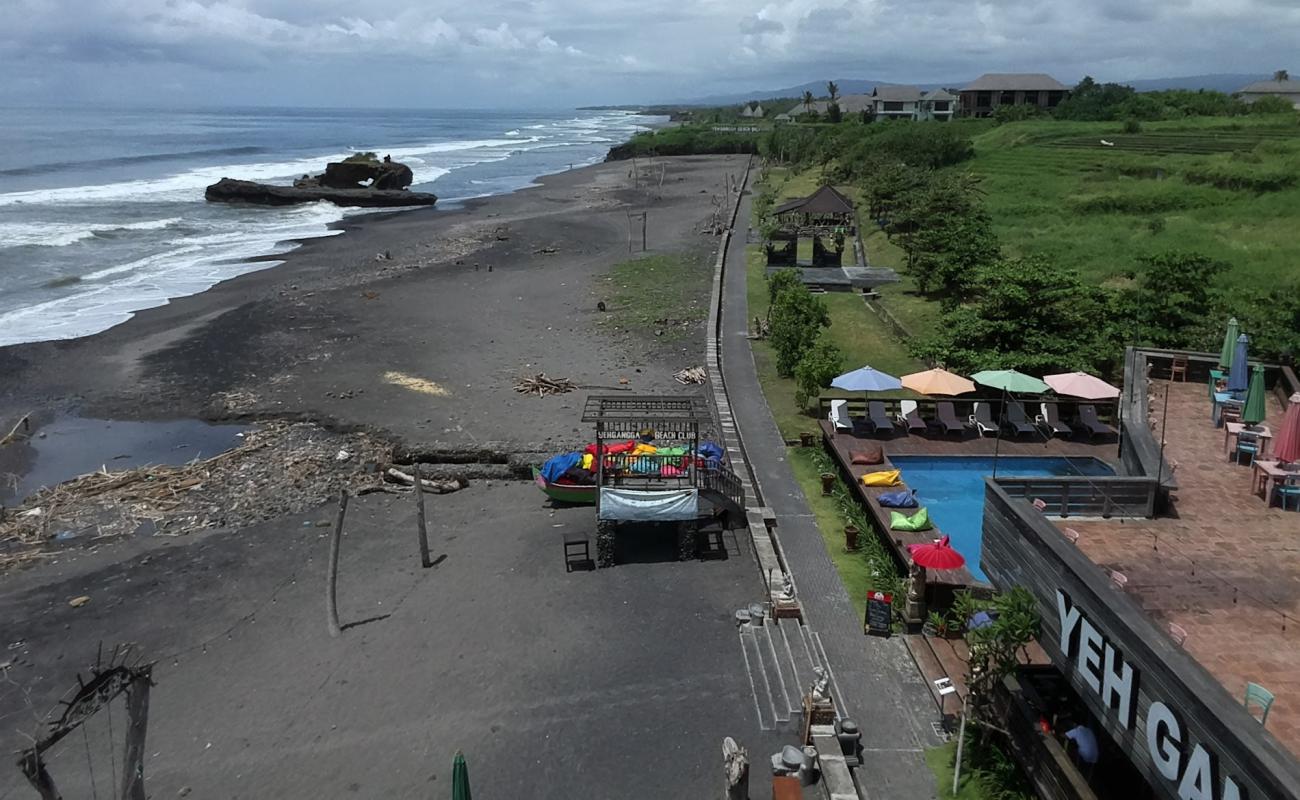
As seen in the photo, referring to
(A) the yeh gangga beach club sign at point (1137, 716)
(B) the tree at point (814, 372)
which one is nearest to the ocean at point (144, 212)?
(B) the tree at point (814, 372)

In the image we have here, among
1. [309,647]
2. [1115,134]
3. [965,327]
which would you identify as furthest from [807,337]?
[1115,134]

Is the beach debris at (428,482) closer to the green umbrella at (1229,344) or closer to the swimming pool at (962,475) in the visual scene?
the swimming pool at (962,475)

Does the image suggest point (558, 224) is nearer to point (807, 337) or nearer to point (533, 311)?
point (533, 311)

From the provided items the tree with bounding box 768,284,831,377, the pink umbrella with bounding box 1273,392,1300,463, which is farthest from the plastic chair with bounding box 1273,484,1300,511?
the tree with bounding box 768,284,831,377

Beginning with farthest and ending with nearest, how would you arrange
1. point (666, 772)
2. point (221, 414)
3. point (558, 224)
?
point (558, 224) < point (221, 414) < point (666, 772)

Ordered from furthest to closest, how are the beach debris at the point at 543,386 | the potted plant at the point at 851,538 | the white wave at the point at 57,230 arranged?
the white wave at the point at 57,230 < the beach debris at the point at 543,386 < the potted plant at the point at 851,538

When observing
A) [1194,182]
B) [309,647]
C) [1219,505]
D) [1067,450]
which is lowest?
[309,647]

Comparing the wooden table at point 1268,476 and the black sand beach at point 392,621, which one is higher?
the wooden table at point 1268,476

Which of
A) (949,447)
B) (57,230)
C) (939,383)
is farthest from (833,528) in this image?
(57,230)
